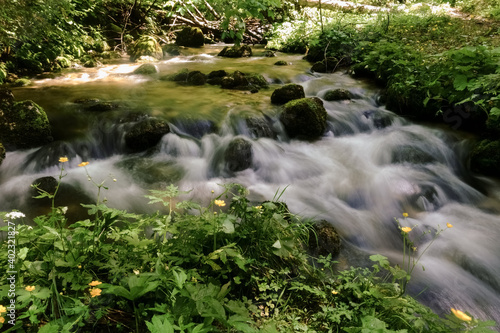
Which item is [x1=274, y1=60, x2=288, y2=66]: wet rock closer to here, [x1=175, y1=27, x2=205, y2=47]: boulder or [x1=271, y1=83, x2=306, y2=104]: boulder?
[x1=271, y1=83, x2=306, y2=104]: boulder

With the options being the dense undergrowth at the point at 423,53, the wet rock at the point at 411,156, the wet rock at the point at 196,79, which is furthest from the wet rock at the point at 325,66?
the wet rock at the point at 411,156

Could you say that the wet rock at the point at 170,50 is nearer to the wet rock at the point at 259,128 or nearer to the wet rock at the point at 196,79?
the wet rock at the point at 196,79

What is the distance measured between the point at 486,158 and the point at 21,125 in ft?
26.1

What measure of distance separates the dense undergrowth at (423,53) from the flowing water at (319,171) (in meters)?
0.59

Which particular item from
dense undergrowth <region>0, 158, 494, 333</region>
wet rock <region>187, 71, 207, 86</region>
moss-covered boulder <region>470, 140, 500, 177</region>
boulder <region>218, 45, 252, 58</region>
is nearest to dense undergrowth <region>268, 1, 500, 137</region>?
moss-covered boulder <region>470, 140, 500, 177</region>

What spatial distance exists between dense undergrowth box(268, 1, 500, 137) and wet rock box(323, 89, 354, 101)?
0.97 meters

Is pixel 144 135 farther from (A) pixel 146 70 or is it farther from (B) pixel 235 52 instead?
(B) pixel 235 52

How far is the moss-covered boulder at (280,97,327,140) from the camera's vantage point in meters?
6.36

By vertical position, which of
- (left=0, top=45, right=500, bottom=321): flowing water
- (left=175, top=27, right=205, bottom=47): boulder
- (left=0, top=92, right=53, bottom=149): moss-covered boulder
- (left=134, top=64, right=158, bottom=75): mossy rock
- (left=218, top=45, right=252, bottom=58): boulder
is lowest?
(left=0, top=45, right=500, bottom=321): flowing water

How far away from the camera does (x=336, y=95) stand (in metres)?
7.88

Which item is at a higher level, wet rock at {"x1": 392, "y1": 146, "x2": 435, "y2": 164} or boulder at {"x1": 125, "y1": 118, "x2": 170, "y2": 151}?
boulder at {"x1": 125, "y1": 118, "x2": 170, "y2": 151}

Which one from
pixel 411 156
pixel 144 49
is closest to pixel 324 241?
pixel 411 156

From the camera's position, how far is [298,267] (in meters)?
2.36

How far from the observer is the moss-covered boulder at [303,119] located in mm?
6363
